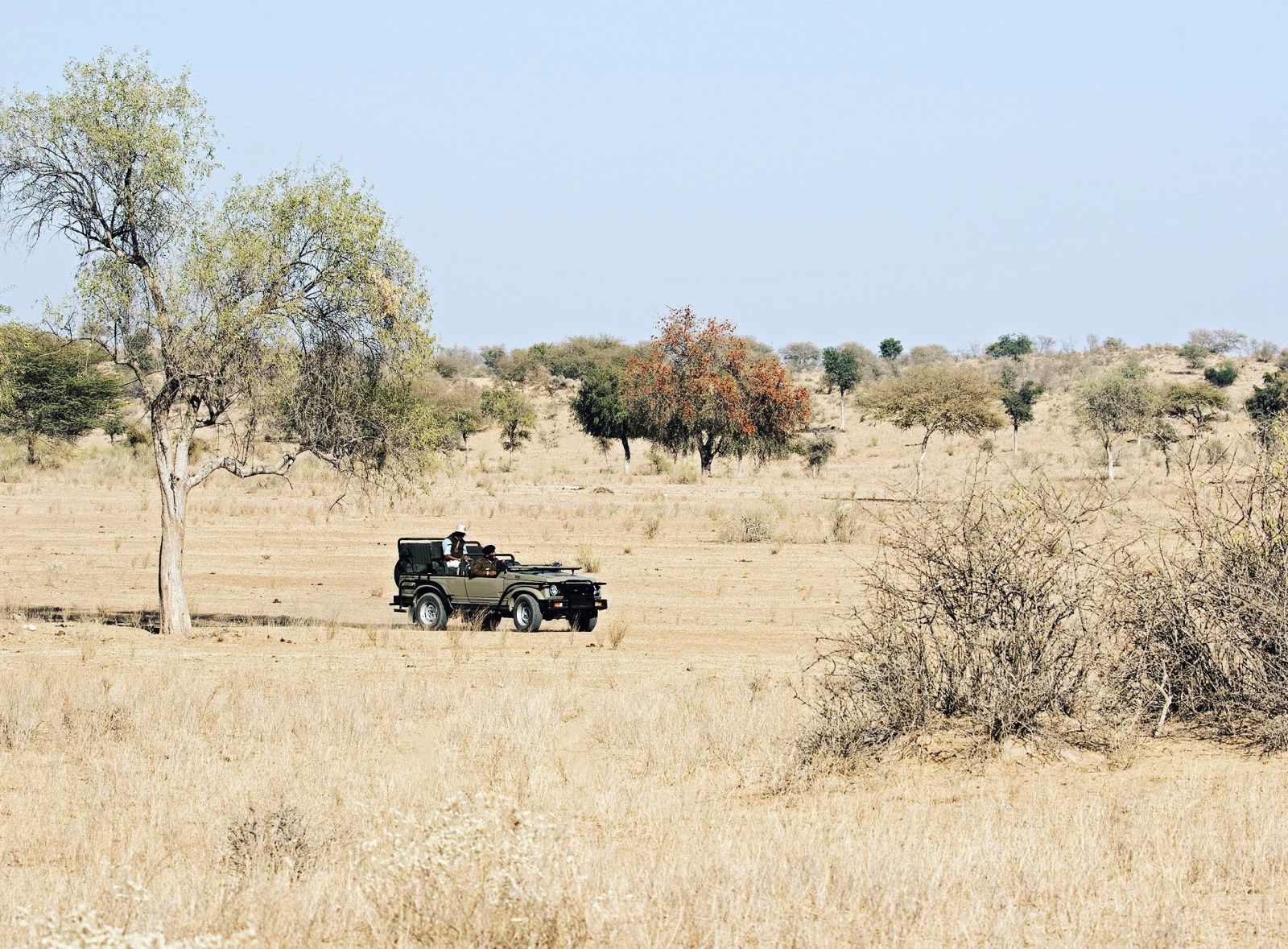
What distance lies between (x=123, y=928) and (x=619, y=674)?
37.7 feet

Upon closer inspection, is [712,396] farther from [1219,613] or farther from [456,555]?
[1219,613]

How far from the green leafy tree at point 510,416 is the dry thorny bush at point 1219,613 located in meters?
66.6

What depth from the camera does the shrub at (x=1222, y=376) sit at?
8756cm

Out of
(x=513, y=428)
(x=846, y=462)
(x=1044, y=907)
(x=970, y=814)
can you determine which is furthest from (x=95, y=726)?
(x=513, y=428)

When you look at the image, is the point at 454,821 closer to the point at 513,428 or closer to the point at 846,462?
the point at 846,462

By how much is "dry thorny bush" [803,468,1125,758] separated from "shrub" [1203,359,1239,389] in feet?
273

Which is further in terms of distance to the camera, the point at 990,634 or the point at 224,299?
the point at 224,299

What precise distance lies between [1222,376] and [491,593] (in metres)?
76.9

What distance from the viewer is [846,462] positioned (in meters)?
70.4

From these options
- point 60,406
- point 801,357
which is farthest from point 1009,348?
point 60,406

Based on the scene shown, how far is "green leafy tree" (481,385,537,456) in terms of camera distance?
77750 mm

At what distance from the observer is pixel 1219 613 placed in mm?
11070

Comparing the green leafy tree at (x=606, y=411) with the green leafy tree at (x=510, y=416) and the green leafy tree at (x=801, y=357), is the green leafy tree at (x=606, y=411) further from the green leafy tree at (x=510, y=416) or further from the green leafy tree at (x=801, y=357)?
the green leafy tree at (x=801, y=357)

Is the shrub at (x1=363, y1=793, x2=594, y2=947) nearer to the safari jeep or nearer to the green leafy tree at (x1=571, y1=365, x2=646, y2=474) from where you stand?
the safari jeep
